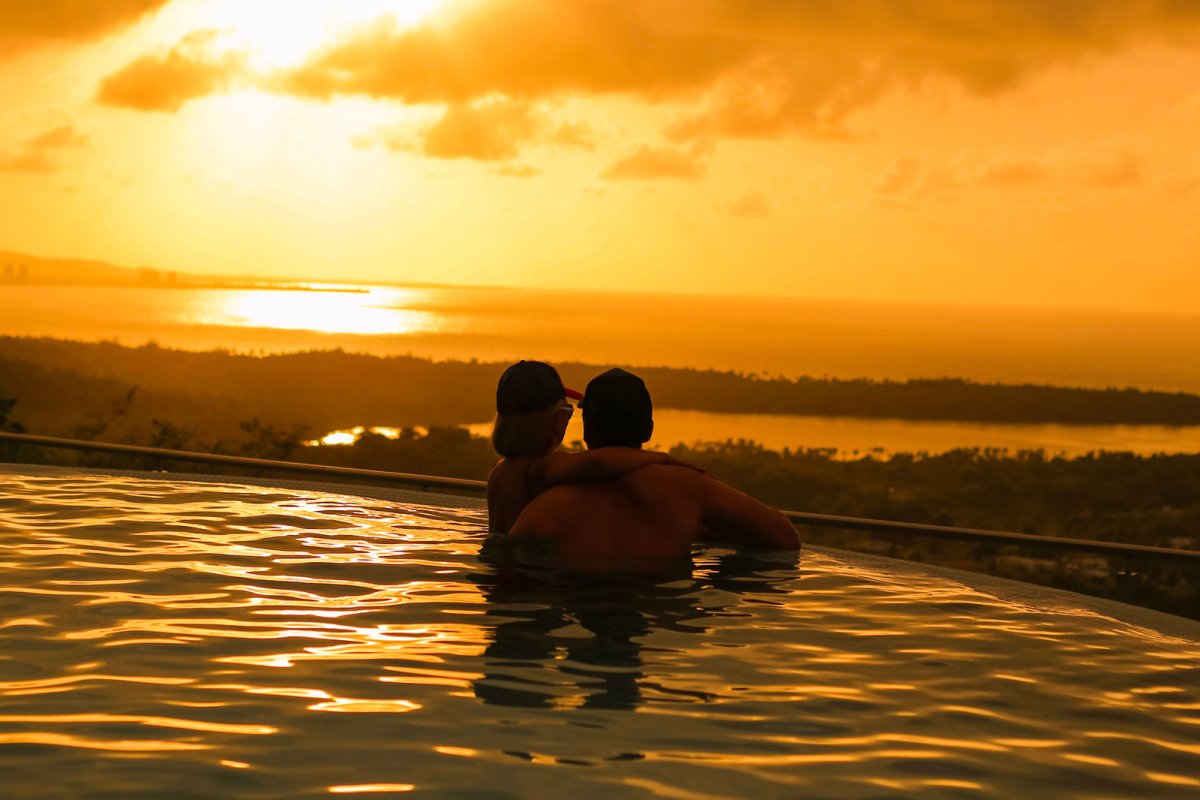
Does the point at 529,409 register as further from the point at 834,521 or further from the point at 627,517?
the point at 834,521

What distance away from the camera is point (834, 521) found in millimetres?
7379

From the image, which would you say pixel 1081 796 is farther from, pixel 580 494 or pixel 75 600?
pixel 75 600

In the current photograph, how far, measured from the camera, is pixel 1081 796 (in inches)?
130

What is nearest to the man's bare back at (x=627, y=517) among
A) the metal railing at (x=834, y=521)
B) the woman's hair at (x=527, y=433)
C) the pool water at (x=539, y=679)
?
the pool water at (x=539, y=679)

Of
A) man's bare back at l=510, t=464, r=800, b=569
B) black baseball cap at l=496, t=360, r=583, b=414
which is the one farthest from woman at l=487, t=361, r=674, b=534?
man's bare back at l=510, t=464, r=800, b=569

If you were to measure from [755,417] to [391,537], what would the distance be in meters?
59.7

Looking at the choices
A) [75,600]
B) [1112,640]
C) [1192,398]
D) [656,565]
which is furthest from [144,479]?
[1192,398]

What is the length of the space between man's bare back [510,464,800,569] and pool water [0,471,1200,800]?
0.48ft

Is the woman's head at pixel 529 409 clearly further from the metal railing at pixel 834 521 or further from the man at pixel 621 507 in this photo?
the metal railing at pixel 834 521

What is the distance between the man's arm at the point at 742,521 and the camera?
5840 mm

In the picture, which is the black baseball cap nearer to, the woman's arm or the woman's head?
the woman's head

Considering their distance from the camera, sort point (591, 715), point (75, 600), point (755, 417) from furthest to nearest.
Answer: point (755, 417) → point (75, 600) → point (591, 715)

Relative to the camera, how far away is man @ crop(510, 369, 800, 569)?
5715 mm

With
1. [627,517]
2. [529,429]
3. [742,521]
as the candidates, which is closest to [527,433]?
[529,429]
